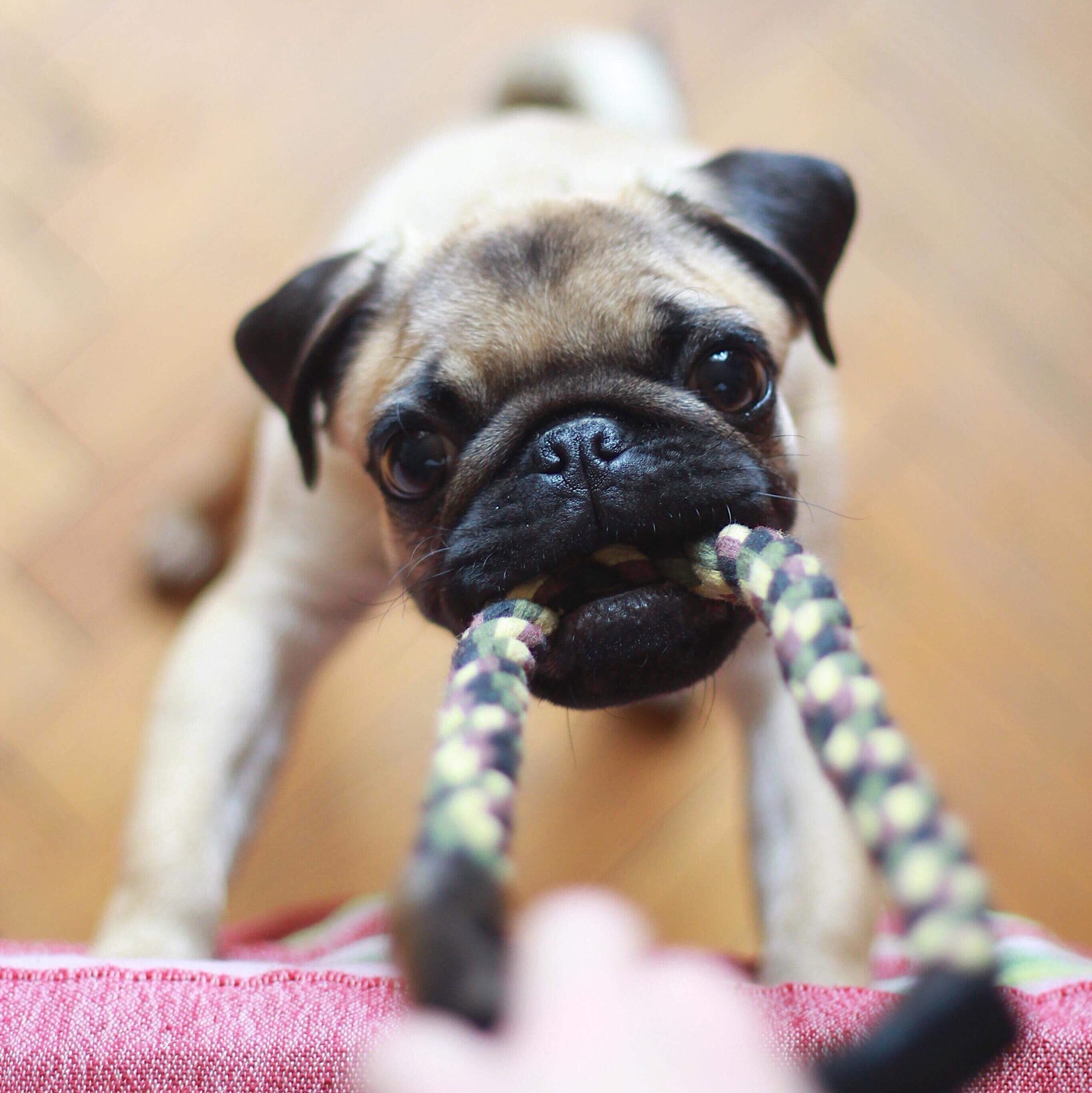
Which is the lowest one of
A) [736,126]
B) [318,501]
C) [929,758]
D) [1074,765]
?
[1074,765]

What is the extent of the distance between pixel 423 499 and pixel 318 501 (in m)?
0.56

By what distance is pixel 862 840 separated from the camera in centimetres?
62

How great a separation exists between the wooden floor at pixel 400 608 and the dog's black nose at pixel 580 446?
1.61 metres

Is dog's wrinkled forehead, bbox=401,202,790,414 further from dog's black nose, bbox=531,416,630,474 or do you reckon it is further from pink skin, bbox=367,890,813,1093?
pink skin, bbox=367,890,813,1093

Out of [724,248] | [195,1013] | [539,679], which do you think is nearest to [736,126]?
[724,248]

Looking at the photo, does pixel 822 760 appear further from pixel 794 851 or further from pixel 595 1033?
pixel 794 851

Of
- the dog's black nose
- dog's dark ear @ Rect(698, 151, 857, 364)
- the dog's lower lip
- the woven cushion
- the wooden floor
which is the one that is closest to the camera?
the woven cushion

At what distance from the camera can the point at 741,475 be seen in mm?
1360

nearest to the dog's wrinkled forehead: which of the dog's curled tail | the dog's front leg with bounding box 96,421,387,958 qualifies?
the dog's front leg with bounding box 96,421,387,958

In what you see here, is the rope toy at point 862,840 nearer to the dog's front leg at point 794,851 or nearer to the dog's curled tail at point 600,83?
the dog's front leg at point 794,851

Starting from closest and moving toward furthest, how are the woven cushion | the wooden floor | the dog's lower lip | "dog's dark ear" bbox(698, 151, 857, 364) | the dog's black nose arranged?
the woven cushion → the dog's lower lip → the dog's black nose → "dog's dark ear" bbox(698, 151, 857, 364) → the wooden floor

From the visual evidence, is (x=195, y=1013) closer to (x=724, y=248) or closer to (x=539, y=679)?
(x=539, y=679)

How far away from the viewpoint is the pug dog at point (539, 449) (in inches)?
52.3

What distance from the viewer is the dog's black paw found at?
0.54 m
